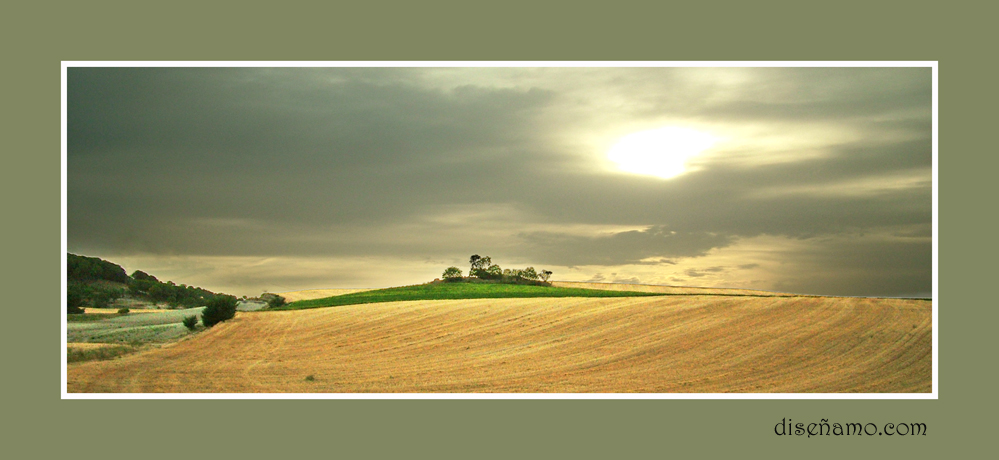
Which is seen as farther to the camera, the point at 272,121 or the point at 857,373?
the point at 272,121

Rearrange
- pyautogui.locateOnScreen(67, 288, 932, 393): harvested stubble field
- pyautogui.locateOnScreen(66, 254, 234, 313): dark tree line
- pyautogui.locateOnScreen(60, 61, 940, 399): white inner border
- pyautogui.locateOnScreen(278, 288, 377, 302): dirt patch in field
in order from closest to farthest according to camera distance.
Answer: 1. pyautogui.locateOnScreen(60, 61, 940, 399): white inner border
2. pyautogui.locateOnScreen(67, 288, 932, 393): harvested stubble field
3. pyautogui.locateOnScreen(66, 254, 234, 313): dark tree line
4. pyautogui.locateOnScreen(278, 288, 377, 302): dirt patch in field

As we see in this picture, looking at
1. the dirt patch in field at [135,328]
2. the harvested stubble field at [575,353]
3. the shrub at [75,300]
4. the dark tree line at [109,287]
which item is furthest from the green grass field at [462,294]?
the shrub at [75,300]

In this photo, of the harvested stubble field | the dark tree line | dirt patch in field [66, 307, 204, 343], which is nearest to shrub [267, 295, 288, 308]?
dirt patch in field [66, 307, 204, 343]

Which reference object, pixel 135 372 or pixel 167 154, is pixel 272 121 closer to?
pixel 167 154

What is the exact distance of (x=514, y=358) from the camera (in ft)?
51.0

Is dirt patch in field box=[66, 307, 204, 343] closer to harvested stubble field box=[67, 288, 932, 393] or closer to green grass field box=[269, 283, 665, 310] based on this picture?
harvested stubble field box=[67, 288, 932, 393]

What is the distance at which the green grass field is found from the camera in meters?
26.7

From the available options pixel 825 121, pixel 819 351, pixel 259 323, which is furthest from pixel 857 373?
pixel 259 323

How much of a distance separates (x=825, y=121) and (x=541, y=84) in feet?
23.8

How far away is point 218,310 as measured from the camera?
21.5 meters

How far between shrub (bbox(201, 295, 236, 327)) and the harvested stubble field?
17.9 inches

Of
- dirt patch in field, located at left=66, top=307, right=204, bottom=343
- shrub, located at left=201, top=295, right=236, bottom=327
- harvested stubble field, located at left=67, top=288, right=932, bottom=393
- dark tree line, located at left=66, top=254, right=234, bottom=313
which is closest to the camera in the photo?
harvested stubble field, located at left=67, top=288, right=932, bottom=393

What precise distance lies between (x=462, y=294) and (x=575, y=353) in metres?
11.9

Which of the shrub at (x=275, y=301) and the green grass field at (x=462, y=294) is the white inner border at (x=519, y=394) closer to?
the green grass field at (x=462, y=294)
